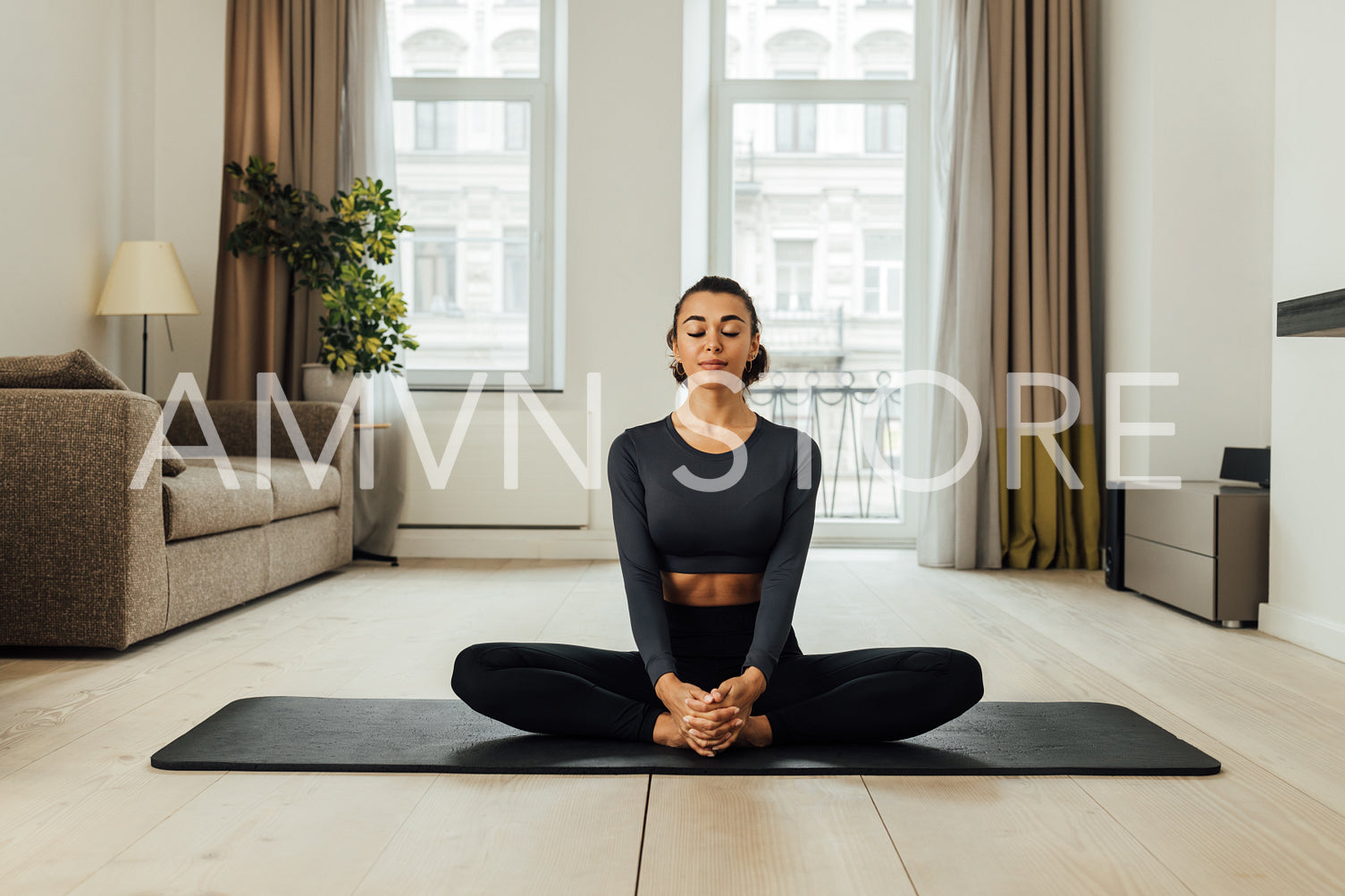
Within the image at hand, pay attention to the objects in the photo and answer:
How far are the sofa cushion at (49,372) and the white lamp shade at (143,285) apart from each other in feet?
4.53

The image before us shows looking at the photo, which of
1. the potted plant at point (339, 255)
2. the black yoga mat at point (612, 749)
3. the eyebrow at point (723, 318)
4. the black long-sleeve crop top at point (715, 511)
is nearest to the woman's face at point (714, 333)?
the eyebrow at point (723, 318)

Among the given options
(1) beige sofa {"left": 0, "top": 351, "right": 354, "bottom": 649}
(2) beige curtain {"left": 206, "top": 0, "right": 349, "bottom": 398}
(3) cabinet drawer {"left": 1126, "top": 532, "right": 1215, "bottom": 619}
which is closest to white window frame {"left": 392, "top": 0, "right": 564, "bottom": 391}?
(2) beige curtain {"left": 206, "top": 0, "right": 349, "bottom": 398}

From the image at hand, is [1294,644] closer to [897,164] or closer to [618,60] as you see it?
[897,164]

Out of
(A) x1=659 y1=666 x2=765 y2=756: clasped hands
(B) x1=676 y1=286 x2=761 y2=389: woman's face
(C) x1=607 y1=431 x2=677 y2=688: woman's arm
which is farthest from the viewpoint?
(B) x1=676 y1=286 x2=761 y2=389: woman's face

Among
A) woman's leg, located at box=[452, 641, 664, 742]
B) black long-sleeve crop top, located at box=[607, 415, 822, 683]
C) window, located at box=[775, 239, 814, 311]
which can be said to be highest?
window, located at box=[775, 239, 814, 311]

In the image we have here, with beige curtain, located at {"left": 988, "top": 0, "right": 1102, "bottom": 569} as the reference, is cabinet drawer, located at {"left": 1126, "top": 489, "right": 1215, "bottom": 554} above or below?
below

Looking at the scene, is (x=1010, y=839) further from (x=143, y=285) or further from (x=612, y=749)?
(x=143, y=285)

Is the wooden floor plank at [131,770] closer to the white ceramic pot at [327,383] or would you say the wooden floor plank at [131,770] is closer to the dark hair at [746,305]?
the dark hair at [746,305]

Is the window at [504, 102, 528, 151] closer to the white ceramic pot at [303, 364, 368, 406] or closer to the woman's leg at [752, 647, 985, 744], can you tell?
the white ceramic pot at [303, 364, 368, 406]

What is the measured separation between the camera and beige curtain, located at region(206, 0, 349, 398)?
4.33 metres

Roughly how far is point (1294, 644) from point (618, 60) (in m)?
3.23

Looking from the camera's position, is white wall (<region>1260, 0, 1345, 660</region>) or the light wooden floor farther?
white wall (<region>1260, 0, 1345, 660</region>)

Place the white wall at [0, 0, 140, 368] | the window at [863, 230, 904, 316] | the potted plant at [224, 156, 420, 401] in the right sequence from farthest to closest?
1. the window at [863, 230, 904, 316]
2. the potted plant at [224, 156, 420, 401]
3. the white wall at [0, 0, 140, 368]

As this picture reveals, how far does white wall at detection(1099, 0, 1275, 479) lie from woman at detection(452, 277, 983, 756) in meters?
2.48
